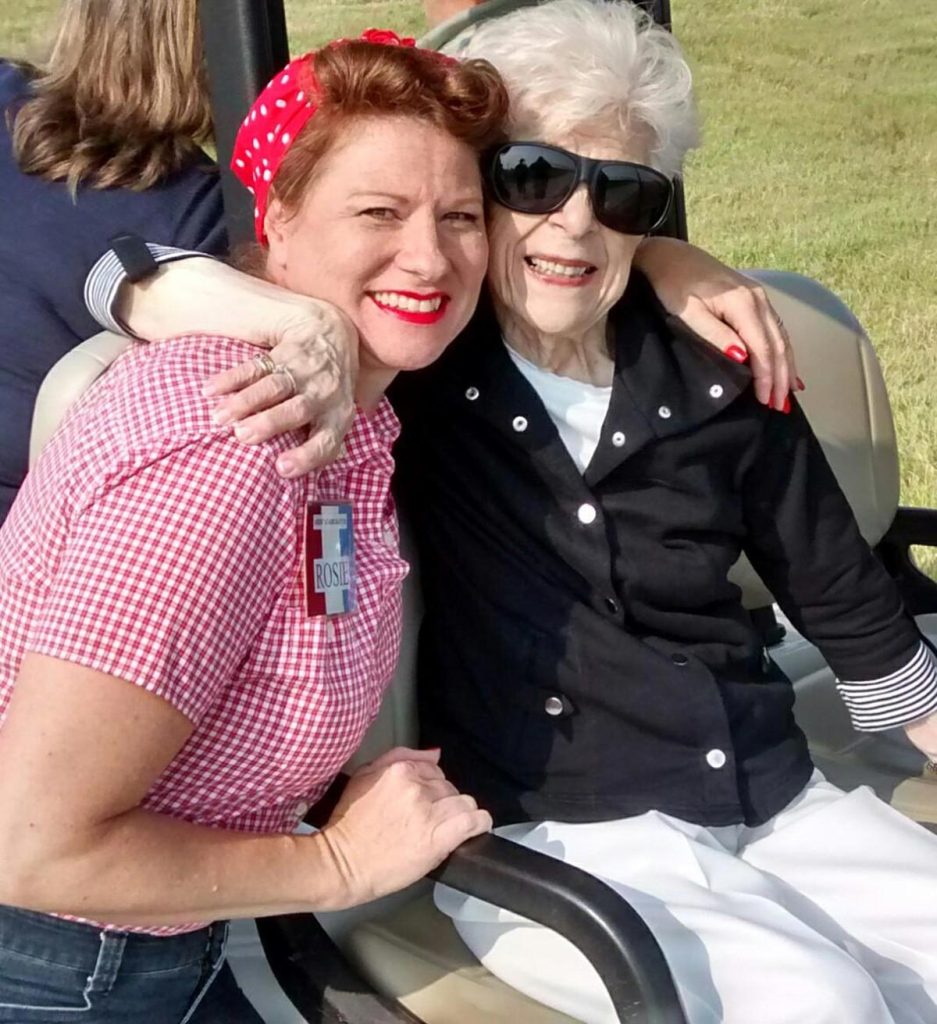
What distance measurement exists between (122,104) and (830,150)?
8519 millimetres

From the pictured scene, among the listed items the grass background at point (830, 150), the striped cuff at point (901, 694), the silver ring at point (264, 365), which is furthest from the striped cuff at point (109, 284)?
the grass background at point (830, 150)

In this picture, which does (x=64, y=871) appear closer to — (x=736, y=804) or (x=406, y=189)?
(x=406, y=189)

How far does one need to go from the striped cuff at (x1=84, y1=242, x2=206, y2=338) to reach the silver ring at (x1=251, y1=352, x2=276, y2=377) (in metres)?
0.21

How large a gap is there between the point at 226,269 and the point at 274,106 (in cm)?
20

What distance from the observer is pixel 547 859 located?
1.68m

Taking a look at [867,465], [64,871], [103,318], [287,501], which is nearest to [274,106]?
[103,318]

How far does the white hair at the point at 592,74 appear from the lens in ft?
6.27

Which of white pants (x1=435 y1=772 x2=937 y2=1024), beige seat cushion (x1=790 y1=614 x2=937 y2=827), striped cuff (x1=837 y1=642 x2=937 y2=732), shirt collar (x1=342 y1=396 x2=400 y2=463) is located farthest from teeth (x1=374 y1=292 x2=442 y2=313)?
beige seat cushion (x1=790 y1=614 x2=937 y2=827)

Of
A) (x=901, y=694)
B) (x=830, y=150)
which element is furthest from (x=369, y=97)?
(x=830, y=150)

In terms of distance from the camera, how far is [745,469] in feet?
6.90

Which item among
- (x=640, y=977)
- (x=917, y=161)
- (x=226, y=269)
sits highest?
(x=226, y=269)

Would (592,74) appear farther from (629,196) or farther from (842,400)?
(842,400)

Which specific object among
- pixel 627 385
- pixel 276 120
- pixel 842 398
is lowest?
pixel 842 398

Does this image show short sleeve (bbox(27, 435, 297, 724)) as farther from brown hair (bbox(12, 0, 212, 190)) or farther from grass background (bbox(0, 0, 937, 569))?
grass background (bbox(0, 0, 937, 569))
